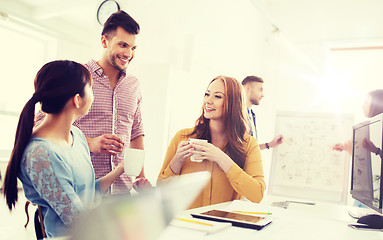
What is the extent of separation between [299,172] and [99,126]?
8.60 feet

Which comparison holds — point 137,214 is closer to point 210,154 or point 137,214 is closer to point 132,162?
point 132,162

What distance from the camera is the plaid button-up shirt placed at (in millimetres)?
1795

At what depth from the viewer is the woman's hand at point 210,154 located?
161 cm

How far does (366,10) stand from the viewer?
4801 mm

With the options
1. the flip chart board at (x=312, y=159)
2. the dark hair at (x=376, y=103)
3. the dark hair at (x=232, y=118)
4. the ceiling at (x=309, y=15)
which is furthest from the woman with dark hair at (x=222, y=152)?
the ceiling at (x=309, y=15)

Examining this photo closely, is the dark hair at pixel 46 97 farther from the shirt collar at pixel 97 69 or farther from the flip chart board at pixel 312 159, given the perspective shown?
the flip chart board at pixel 312 159

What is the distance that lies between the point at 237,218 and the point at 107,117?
0.98m

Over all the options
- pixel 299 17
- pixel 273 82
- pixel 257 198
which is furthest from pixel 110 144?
pixel 299 17

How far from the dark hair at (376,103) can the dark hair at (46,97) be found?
2.61 m

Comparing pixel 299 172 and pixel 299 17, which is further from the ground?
pixel 299 17

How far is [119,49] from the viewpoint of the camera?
185cm

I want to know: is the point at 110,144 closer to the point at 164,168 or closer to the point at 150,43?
the point at 164,168

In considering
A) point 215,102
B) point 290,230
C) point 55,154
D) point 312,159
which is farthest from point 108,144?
point 312,159

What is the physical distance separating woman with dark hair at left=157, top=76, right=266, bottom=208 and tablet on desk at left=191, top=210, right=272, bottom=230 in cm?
40
